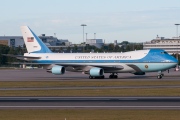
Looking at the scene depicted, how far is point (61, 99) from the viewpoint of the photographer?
38.0 m

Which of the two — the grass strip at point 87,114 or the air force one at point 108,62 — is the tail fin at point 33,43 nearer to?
the air force one at point 108,62

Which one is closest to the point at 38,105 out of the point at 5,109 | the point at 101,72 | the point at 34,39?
the point at 5,109

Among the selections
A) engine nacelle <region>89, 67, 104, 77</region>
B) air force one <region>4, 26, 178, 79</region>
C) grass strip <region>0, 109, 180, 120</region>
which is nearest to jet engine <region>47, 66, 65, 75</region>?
air force one <region>4, 26, 178, 79</region>

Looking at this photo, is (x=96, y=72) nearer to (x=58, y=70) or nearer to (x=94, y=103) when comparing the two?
(x=58, y=70)

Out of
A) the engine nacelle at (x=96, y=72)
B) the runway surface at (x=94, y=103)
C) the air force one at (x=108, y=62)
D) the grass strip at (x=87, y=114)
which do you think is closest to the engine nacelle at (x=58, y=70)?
the air force one at (x=108, y=62)

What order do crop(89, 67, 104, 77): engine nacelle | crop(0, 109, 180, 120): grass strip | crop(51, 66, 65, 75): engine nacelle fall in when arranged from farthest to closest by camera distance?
crop(51, 66, 65, 75): engine nacelle, crop(89, 67, 104, 77): engine nacelle, crop(0, 109, 180, 120): grass strip

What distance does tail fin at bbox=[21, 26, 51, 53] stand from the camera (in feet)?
246

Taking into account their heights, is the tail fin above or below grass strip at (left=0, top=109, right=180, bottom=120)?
above

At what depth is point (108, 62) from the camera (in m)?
70.5

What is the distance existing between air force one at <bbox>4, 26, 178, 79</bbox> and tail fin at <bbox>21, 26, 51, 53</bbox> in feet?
2.81

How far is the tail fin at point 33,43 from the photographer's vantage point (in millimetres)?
75062

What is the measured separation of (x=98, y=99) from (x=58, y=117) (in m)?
10.4

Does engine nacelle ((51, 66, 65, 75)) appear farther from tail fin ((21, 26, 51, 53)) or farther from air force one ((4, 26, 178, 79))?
tail fin ((21, 26, 51, 53))

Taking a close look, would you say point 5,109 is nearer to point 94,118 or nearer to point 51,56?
point 94,118
